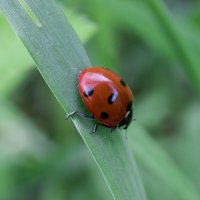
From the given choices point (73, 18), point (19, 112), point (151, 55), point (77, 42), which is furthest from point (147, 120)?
point (77, 42)

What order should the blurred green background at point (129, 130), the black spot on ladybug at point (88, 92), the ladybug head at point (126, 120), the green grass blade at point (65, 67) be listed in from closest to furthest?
the green grass blade at point (65, 67), the black spot on ladybug at point (88, 92), the ladybug head at point (126, 120), the blurred green background at point (129, 130)

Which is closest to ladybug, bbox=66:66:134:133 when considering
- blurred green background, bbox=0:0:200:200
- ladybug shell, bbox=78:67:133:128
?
ladybug shell, bbox=78:67:133:128

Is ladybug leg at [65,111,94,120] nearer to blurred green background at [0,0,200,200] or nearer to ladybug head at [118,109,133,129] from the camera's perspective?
ladybug head at [118,109,133,129]

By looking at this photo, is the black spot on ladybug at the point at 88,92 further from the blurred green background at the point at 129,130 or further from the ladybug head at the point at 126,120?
the blurred green background at the point at 129,130

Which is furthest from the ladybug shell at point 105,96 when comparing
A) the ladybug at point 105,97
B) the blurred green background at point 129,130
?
the blurred green background at point 129,130

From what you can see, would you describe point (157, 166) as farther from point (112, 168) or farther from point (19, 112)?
point (19, 112)

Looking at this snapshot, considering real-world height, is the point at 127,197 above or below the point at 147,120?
above
